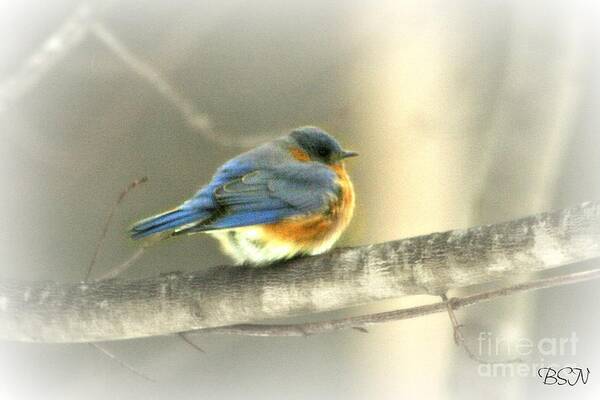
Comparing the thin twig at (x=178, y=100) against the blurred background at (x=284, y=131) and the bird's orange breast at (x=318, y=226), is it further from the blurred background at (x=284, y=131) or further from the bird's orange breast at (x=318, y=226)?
the bird's orange breast at (x=318, y=226)

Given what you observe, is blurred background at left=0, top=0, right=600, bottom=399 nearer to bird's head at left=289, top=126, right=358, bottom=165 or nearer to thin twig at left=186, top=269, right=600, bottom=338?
bird's head at left=289, top=126, right=358, bottom=165

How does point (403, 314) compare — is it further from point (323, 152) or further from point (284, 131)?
point (284, 131)

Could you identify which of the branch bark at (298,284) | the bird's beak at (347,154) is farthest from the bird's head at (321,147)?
the branch bark at (298,284)

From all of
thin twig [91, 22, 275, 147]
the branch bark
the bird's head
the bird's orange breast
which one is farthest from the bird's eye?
the branch bark

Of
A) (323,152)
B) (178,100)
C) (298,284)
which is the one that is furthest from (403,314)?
(178,100)

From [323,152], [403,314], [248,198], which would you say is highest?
[323,152]

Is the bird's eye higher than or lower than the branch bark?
higher

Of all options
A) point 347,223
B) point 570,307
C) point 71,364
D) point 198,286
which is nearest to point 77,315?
point 198,286
